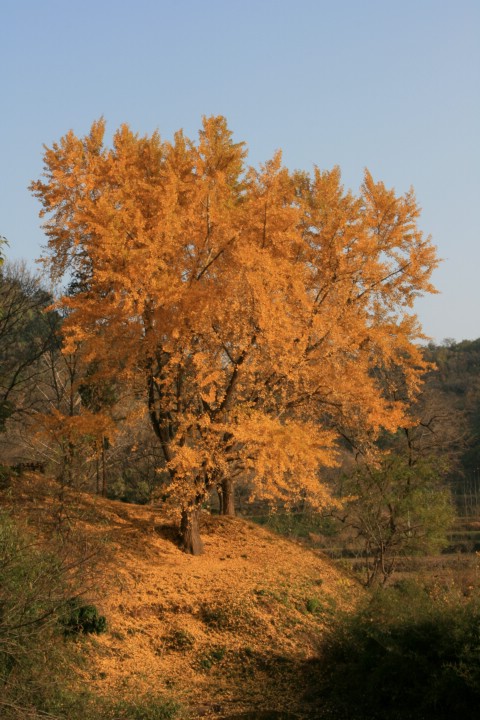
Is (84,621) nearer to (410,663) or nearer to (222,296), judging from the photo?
(410,663)

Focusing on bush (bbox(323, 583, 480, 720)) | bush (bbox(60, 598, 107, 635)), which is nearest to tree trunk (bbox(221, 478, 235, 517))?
bush (bbox(60, 598, 107, 635))

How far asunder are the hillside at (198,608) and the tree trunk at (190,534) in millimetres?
220

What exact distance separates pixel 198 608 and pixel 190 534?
239 cm

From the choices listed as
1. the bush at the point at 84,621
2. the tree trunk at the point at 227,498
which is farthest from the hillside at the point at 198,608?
the tree trunk at the point at 227,498

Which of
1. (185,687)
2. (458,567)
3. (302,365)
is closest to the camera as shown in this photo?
(185,687)

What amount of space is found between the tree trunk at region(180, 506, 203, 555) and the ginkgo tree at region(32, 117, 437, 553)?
3 centimetres

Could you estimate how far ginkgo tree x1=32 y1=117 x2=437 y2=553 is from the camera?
1275 cm

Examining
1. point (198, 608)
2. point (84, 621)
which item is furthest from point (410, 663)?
point (84, 621)

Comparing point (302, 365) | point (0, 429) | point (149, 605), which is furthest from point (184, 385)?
point (0, 429)

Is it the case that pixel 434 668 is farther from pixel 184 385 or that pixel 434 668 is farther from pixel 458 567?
pixel 458 567

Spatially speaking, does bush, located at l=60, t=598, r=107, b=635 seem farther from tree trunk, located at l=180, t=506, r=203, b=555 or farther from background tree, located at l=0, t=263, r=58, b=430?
background tree, located at l=0, t=263, r=58, b=430

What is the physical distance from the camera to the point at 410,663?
9188mm

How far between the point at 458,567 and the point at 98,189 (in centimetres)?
1323

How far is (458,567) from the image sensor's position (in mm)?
18078
